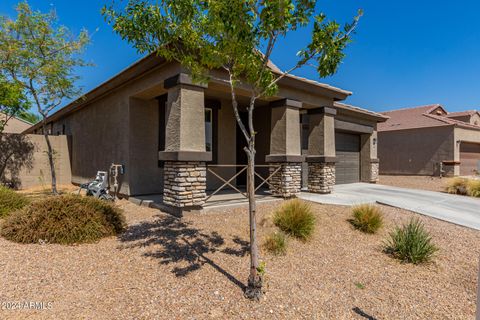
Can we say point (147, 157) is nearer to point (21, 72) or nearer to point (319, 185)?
point (21, 72)

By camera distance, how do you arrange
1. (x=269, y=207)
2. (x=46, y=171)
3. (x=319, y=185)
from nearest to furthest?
(x=269, y=207), (x=319, y=185), (x=46, y=171)

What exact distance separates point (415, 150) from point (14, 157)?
2616 cm

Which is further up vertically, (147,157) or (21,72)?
(21,72)

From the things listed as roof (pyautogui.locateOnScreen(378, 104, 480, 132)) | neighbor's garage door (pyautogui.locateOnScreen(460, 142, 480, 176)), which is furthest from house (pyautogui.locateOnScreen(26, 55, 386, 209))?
neighbor's garage door (pyautogui.locateOnScreen(460, 142, 480, 176))

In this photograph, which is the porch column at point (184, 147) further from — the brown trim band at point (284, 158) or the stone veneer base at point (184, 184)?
the brown trim band at point (284, 158)

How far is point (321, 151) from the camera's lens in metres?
10.3

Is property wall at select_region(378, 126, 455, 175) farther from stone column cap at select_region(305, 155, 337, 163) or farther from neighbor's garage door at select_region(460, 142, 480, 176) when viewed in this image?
stone column cap at select_region(305, 155, 337, 163)

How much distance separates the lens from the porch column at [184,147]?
6.72m

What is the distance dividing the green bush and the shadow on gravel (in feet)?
9.98

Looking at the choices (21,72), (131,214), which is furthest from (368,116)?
(21,72)

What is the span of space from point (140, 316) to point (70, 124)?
46.7 feet

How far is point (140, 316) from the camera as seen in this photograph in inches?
121

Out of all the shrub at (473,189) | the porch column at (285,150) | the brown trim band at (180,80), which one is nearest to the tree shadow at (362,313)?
the brown trim band at (180,80)

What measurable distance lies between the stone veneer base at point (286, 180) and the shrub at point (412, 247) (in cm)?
→ 391
